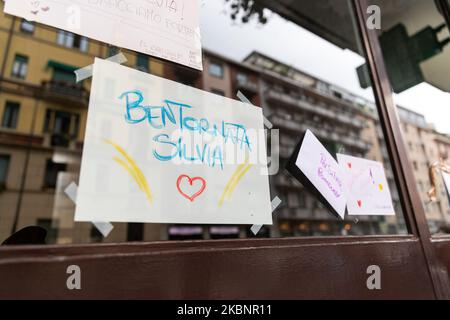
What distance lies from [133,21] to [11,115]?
14.8 meters

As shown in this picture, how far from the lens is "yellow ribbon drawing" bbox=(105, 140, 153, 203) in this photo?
0.67 m

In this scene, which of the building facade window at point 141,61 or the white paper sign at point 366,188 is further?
the white paper sign at point 366,188

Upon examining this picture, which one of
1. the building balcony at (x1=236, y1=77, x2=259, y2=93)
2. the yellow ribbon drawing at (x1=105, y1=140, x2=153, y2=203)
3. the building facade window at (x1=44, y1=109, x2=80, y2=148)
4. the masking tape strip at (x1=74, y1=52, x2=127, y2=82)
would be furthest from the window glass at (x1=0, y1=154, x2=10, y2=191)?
the yellow ribbon drawing at (x1=105, y1=140, x2=153, y2=203)

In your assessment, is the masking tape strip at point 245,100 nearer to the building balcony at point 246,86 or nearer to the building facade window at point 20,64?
the building balcony at point 246,86

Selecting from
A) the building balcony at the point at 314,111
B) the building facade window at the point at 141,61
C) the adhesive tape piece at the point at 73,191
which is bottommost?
the adhesive tape piece at the point at 73,191

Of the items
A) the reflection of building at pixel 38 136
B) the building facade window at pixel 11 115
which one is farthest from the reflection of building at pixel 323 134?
the building facade window at pixel 11 115

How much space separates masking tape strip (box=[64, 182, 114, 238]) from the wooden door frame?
0.06 metres

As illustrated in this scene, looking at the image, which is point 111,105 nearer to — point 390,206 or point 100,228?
point 100,228

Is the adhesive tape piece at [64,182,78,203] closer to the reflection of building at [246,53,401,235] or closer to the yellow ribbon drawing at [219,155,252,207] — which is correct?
the yellow ribbon drawing at [219,155,252,207]

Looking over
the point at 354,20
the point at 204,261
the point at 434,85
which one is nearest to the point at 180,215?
the point at 204,261

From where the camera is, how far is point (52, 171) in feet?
45.4

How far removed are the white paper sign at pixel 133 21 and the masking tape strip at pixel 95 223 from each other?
0.36 m

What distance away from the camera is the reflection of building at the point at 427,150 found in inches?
53.7

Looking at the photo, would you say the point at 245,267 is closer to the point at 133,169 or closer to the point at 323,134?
the point at 133,169
